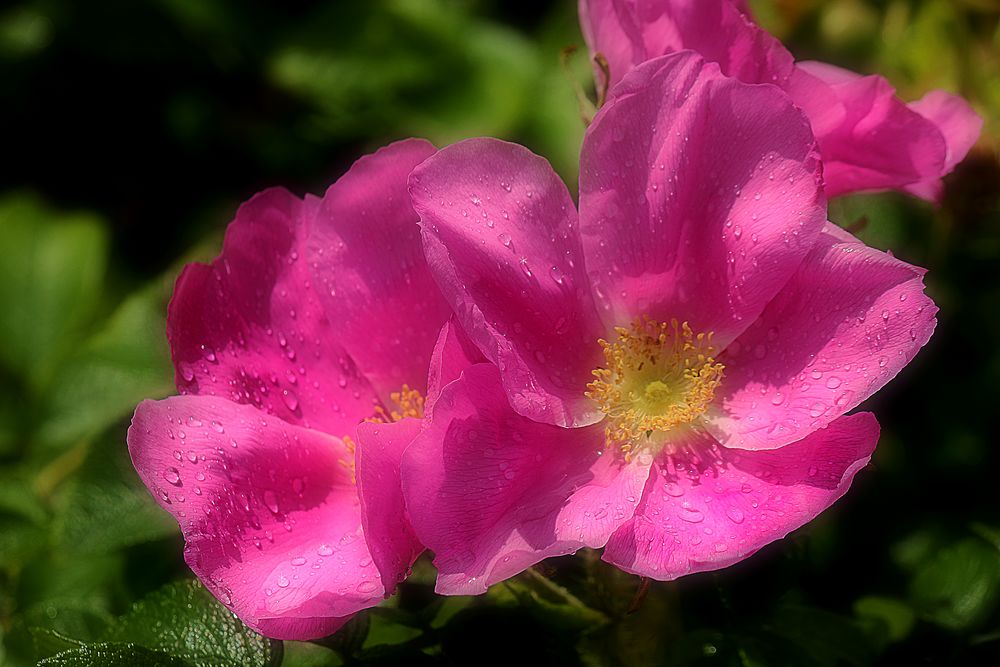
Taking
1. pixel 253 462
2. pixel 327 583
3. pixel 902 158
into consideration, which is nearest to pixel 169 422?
pixel 253 462

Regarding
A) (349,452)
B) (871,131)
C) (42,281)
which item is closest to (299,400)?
(349,452)

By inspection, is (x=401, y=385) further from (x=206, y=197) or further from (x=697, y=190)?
(x=206, y=197)

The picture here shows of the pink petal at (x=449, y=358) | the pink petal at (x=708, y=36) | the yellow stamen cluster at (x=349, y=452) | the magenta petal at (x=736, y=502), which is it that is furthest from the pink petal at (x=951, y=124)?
the yellow stamen cluster at (x=349, y=452)

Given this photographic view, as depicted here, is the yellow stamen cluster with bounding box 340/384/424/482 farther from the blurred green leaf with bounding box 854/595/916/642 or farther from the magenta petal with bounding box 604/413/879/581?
the blurred green leaf with bounding box 854/595/916/642

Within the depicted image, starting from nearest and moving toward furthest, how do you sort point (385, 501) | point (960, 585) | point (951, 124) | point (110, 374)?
point (385, 501) → point (951, 124) → point (960, 585) → point (110, 374)

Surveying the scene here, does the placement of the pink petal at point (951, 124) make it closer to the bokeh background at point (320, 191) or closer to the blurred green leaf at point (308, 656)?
the bokeh background at point (320, 191)

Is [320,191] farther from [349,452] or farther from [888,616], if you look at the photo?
[888,616]
